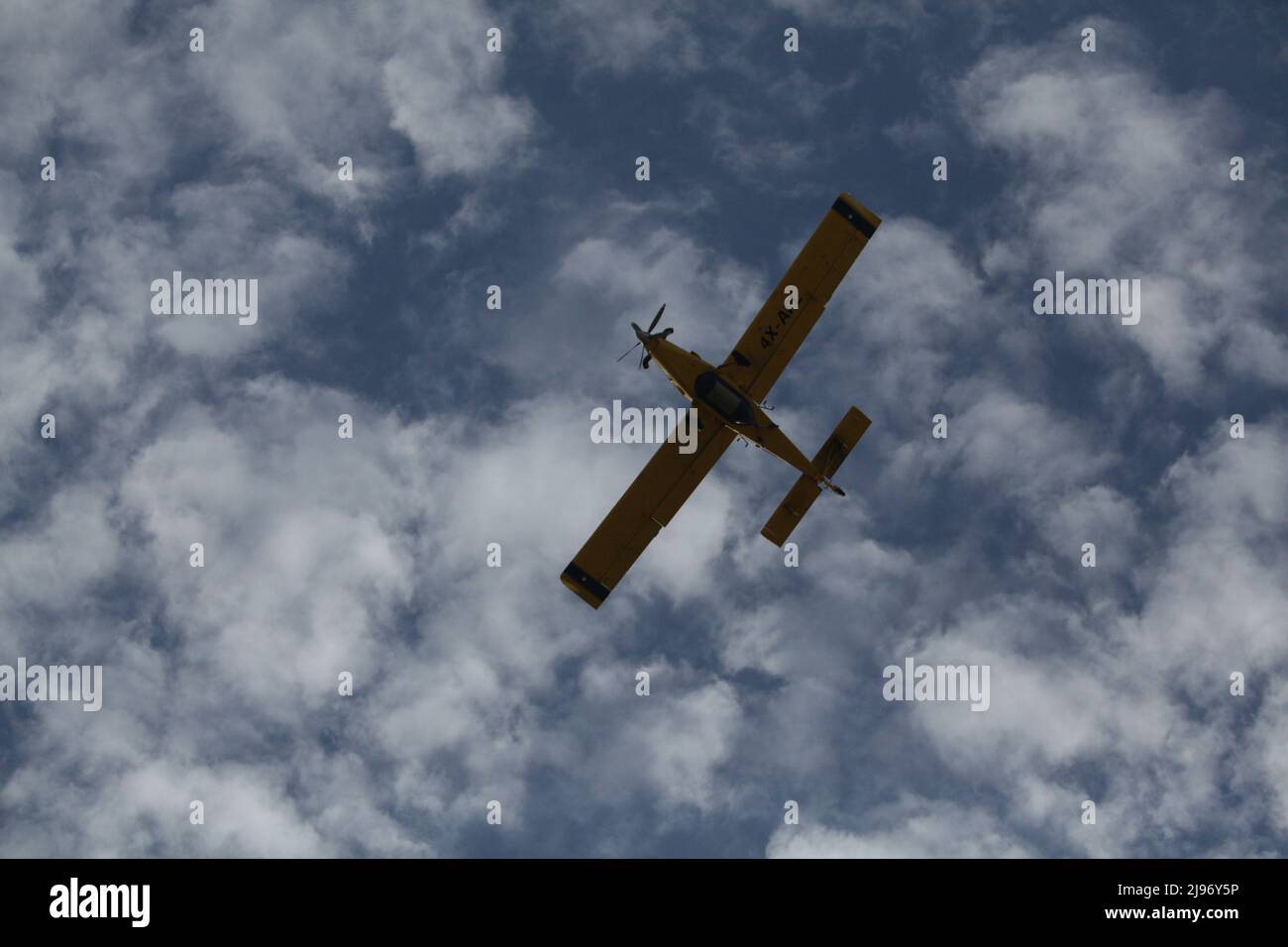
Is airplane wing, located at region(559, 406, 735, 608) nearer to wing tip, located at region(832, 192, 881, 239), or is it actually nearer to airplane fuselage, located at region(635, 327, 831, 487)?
airplane fuselage, located at region(635, 327, 831, 487)

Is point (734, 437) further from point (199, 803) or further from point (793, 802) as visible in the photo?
point (199, 803)

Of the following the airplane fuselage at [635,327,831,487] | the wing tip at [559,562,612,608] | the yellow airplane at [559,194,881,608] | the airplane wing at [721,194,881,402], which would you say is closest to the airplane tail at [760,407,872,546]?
the yellow airplane at [559,194,881,608]

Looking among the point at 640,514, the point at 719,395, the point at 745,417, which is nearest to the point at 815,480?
the point at 745,417

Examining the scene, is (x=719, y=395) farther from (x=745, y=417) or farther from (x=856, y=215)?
(x=856, y=215)

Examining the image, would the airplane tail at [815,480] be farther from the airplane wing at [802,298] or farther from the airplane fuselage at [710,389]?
the airplane wing at [802,298]

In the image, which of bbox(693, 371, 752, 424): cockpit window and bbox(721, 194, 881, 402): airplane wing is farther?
bbox(721, 194, 881, 402): airplane wing
